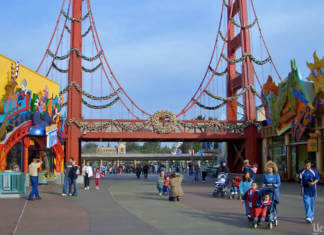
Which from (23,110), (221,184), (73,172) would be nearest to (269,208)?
(221,184)

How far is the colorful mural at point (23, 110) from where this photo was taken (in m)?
19.1

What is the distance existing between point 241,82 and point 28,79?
1771 cm

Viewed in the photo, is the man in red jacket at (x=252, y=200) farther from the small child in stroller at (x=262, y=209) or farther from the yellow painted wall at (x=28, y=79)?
the yellow painted wall at (x=28, y=79)

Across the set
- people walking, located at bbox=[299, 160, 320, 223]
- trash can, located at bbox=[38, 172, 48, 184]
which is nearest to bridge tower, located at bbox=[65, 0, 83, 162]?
trash can, located at bbox=[38, 172, 48, 184]

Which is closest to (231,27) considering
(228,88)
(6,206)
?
(228,88)

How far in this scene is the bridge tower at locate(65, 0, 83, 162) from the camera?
105 feet

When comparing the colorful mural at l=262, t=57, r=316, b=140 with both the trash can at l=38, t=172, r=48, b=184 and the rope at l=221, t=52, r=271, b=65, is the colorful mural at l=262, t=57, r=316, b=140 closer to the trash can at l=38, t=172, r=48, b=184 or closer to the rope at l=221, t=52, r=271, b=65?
the rope at l=221, t=52, r=271, b=65

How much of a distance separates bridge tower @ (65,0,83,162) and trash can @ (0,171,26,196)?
14.8m

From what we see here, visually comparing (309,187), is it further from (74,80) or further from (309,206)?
(74,80)

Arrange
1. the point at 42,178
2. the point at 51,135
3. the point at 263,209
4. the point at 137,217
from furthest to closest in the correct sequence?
the point at 42,178
the point at 51,135
the point at 137,217
the point at 263,209

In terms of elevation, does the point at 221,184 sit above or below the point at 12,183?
below

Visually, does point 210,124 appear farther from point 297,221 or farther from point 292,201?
point 297,221

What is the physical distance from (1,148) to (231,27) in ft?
88.5

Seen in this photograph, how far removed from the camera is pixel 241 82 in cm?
3534
